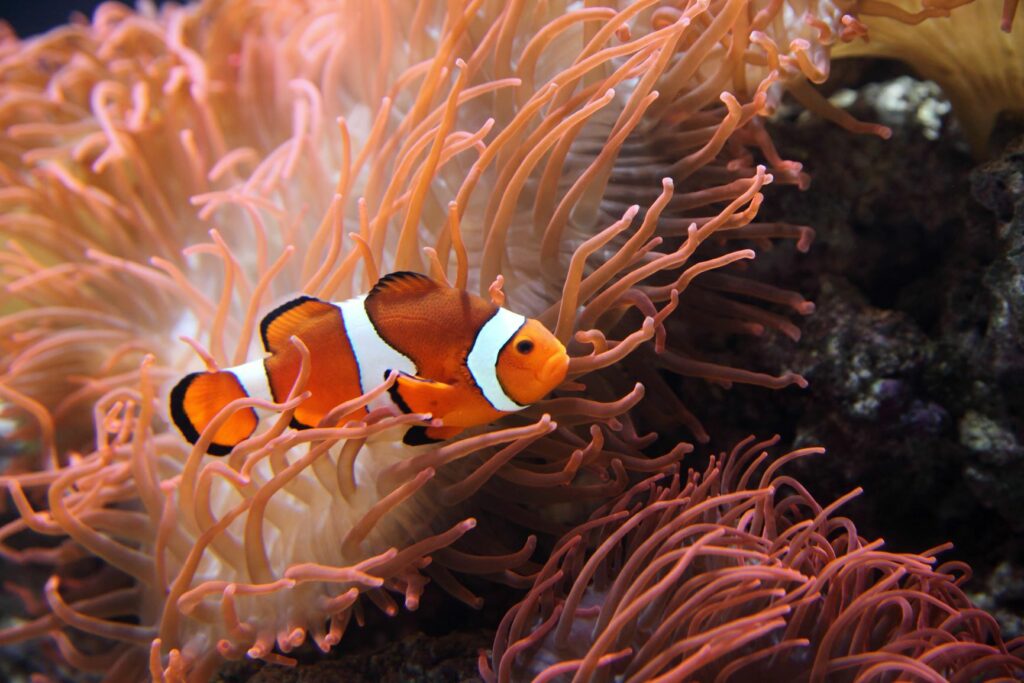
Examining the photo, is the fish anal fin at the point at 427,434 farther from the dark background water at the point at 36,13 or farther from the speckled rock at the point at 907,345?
the dark background water at the point at 36,13

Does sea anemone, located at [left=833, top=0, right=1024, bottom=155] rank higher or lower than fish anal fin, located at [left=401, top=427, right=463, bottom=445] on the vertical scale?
higher

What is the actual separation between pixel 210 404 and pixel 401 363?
26 centimetres

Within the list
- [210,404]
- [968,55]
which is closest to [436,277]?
[210,404]

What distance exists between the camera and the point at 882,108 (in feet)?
5.04

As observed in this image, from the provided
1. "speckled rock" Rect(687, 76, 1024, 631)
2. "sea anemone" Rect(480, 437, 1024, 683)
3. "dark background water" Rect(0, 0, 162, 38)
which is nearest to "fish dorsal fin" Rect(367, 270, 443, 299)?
"sea anemone" Rect(480, 437, 1024, 683)

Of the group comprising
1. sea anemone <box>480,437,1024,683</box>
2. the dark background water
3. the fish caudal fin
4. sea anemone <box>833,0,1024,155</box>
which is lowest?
sea anemone <box>480,437,1024,683</box>

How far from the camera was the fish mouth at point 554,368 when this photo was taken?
884mm

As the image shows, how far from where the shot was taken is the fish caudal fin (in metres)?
0.99

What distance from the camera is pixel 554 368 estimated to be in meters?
0.88

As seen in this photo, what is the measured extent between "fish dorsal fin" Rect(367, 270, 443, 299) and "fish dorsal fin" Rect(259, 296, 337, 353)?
0.23 ft

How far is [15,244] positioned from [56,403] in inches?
13.9

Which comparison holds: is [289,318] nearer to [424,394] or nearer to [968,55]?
[424,394]

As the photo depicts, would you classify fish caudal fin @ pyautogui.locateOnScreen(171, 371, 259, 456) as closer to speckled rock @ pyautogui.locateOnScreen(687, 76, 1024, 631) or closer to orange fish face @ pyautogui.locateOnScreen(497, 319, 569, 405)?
orange fish face @ pyautogui.locateOnScreen(497, 319, 569, 405)

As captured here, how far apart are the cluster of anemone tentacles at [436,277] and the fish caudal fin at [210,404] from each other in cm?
3
